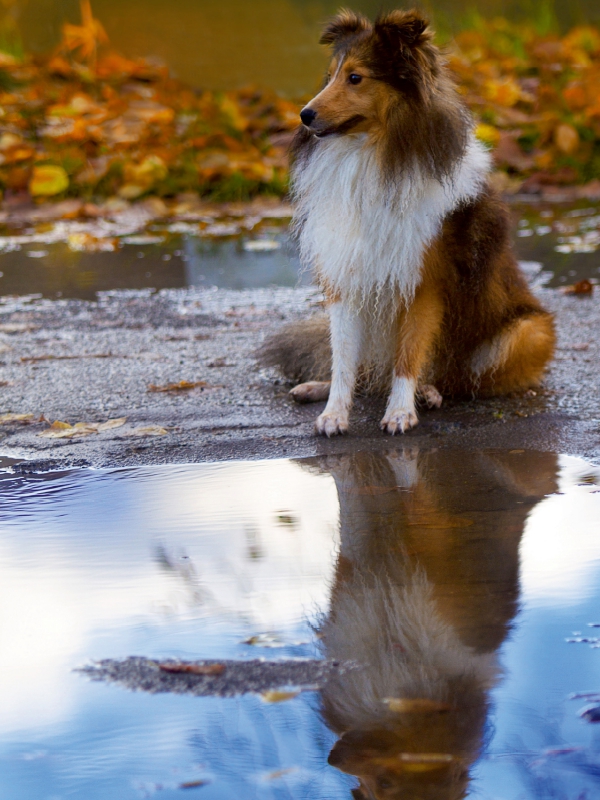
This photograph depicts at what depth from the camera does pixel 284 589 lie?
2.25 metres

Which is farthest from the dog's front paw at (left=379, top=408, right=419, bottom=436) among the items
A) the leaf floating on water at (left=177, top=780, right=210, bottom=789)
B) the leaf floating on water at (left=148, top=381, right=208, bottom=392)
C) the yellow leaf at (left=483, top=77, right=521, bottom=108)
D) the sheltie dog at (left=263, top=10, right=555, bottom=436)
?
the yellow leaf at (left=483, top=77, right=521, bottom=108)

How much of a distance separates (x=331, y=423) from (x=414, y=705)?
5.92ft

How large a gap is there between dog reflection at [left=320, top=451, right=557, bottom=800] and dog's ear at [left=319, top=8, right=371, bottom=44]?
1583 millimetres

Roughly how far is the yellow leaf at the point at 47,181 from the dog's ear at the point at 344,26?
6.34 metres

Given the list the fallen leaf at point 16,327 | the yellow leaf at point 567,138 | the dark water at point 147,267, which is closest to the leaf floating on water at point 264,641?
the fallen leaf at point 16,327

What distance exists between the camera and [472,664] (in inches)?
74.5

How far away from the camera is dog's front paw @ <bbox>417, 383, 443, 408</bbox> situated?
382 centimetres

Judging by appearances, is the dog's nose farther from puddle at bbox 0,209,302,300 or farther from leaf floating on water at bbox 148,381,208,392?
puddle at bbox 0,209,302,300

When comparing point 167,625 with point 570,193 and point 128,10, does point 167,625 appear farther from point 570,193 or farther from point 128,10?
point 128,10

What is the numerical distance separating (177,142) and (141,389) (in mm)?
6743

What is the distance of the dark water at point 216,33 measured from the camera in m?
11.3

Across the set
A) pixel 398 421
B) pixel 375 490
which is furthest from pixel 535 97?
pixel 375 490

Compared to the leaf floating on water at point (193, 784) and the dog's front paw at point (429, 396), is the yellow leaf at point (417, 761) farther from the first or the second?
the dog's front paw at point (429, 396)

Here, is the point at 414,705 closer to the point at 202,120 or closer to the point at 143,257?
the point at 143,257
